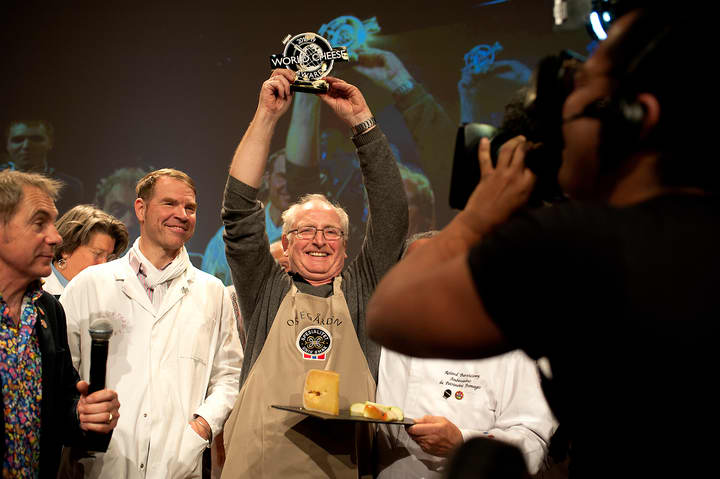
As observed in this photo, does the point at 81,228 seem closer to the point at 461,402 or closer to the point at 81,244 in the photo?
the point at 81,244

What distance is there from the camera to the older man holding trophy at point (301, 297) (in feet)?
6.40

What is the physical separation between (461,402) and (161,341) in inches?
45.1

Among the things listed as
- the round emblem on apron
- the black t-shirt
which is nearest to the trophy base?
the round emblem on apron

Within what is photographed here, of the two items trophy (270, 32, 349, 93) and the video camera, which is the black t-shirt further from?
trophy (270, 32, 349, 93)

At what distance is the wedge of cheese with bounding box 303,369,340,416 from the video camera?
3.33 feet

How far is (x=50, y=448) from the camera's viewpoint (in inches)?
69.0

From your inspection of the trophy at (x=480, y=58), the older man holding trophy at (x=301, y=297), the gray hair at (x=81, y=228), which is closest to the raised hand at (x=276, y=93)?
the older man holding trophy at (x=301, y=297)

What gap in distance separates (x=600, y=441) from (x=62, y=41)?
5.65 metres

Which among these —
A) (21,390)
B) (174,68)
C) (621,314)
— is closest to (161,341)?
(21,390)

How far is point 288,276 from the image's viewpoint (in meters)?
2.23

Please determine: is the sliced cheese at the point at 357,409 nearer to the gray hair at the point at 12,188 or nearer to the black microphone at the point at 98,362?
the black microphone at the point at 98,362

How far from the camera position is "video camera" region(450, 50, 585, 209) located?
87cm

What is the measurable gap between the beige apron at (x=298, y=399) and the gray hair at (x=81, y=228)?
1638 millimetres

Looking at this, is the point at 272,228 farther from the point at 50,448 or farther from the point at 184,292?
the point at 50,448
